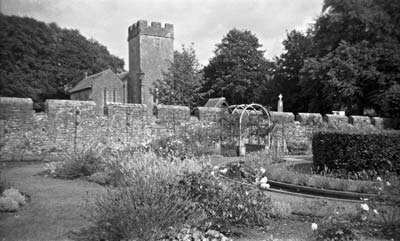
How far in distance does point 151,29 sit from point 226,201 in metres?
37.5

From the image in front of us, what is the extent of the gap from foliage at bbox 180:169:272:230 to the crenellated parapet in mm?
36434

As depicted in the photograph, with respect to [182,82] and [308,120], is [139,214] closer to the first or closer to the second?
[308,120]

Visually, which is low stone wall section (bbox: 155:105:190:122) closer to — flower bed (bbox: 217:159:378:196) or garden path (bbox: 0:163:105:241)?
flower bed (bbox: 217:159:378:196)

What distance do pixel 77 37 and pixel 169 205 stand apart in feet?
164

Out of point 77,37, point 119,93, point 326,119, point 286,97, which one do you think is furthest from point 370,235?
point 77,37

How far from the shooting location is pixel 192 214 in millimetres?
4441

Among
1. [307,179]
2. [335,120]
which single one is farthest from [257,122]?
[307,179]

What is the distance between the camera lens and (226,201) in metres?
4.73

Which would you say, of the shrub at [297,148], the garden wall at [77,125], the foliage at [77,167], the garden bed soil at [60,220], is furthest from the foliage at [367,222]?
the shrub at [297,148]

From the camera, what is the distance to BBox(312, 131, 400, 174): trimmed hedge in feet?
26.5

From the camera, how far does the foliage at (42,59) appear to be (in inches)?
1435

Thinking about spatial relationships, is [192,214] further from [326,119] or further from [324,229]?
[326,119]

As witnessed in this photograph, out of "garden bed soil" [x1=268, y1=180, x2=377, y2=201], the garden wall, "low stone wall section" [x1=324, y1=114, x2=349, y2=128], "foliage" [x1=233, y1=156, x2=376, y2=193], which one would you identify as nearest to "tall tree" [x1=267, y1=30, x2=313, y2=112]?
"low stone wall section" [x1=324, y1=114, x2=349, y2=128]

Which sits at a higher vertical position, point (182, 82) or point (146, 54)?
point (146, 54)
